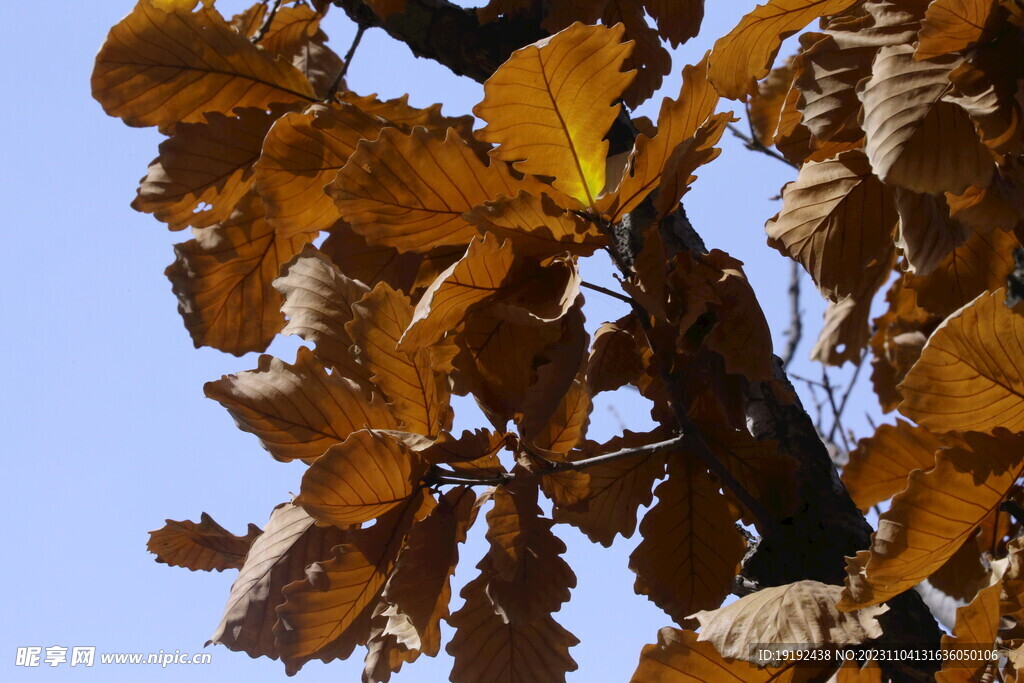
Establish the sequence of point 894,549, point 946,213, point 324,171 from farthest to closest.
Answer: point 324,171
point 946,213
point 894,549

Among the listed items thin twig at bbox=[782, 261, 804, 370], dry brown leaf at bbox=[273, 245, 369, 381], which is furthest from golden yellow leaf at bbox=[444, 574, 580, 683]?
thin twig at bbox=[782, 261, 804, 370]

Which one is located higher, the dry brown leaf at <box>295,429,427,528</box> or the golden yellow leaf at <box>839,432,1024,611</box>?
the dry brown leaf at <box>295,429,427,528</box>

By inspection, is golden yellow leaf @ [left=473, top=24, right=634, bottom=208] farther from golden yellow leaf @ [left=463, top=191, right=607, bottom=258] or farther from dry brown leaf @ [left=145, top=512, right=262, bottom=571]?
dry brown leaf @ [left=145, top=512, right=262, bottom=571]

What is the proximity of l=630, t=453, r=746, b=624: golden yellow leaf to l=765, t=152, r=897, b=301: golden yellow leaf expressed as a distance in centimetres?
21

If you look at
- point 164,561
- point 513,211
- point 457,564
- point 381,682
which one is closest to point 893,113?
point 513,211

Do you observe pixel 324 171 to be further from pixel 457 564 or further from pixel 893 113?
pixel 893 113

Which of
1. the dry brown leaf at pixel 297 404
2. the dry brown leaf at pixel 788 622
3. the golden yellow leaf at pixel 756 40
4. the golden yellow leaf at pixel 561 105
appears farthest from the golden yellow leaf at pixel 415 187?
the dry brown leaf at pixel 788 622

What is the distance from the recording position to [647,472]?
2.63ft

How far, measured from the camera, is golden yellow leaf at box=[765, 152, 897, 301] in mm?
731

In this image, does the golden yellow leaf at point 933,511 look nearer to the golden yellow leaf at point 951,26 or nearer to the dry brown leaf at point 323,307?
the golden yellow leaf at point 951,26

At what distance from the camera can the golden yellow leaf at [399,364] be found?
700 mm

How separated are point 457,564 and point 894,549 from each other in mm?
331

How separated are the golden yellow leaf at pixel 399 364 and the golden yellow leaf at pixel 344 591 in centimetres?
7

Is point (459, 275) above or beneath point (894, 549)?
above
